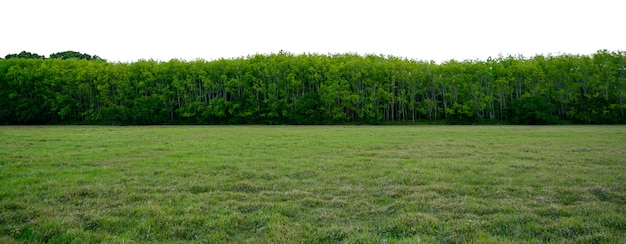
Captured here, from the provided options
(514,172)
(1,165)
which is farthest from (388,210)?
(1,165)

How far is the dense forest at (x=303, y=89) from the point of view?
61.1m

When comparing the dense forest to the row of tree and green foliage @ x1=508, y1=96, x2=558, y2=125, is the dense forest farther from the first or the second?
the row of tree

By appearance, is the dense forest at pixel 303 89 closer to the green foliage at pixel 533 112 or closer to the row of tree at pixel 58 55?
the green foliage at pixel 533 112

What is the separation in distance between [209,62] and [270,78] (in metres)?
13.1

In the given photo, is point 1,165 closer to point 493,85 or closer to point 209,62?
point 209,62

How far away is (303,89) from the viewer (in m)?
66.8

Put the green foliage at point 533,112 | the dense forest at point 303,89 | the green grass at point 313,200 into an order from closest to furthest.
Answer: the green grass at point 313,200 → the green foliage at point 533,112 → the dense forest at point 303,89

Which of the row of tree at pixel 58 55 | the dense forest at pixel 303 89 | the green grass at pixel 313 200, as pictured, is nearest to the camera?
the green grass at pixel 313 200

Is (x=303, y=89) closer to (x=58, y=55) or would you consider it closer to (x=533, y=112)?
(x=533, y=112)

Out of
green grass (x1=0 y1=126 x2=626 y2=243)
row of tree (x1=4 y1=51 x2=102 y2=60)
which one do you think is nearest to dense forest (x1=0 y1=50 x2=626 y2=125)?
row of tree (x1=4 y1=51 x2=102 y2=60)

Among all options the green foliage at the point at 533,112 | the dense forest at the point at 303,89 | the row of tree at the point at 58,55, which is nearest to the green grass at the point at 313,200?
the green foliage at the point at 533,112

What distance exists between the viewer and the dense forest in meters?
61.1

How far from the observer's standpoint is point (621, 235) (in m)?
5.25

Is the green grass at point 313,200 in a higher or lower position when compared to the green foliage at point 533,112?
lower
